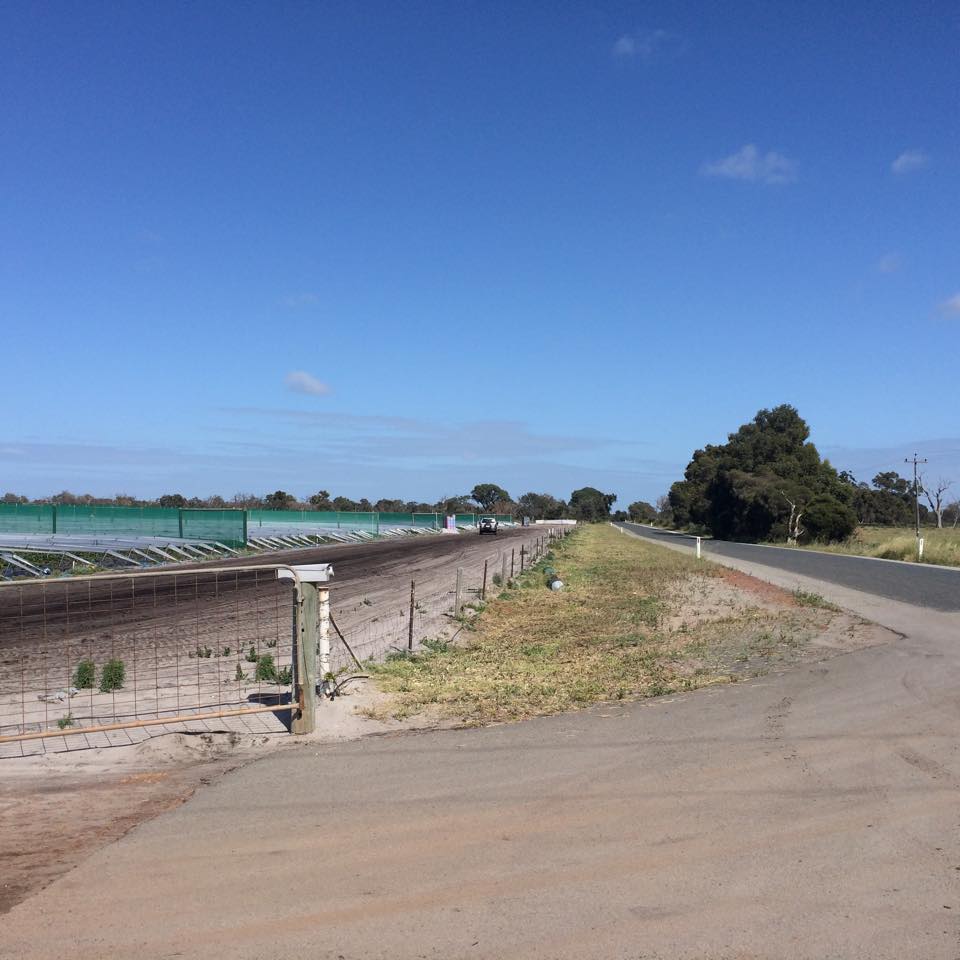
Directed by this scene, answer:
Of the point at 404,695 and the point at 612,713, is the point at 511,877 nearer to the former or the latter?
the point at 612,713

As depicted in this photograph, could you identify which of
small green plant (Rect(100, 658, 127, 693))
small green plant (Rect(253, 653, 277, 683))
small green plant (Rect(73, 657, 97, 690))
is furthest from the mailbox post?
small green plant (Rect(73, 657, 97, 690))

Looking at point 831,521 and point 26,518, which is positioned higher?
point 26,518

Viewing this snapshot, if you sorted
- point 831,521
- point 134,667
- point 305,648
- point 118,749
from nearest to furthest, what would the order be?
1. point 118,749
2. point 305,648
3. point 134,667
4. point 831,521

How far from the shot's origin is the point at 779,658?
12312 millimetres

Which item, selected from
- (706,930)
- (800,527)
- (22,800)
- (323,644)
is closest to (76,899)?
(22,800)

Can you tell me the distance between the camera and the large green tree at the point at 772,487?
66750 mm

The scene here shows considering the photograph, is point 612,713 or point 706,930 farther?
point 612,713

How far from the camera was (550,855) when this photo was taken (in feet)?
16.6

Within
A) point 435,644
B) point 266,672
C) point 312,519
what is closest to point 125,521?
point 312,519

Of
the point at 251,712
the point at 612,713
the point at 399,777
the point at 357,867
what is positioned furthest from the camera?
the point at 612,713

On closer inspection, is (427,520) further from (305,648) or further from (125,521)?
(305,648)

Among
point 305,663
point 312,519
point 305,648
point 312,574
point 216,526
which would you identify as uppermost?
point 312,519

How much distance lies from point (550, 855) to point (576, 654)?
7819mm

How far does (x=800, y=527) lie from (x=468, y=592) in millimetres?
48567
